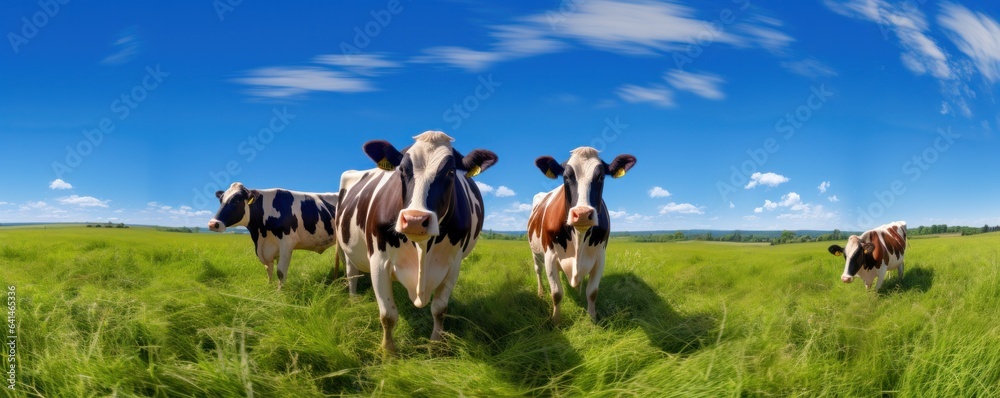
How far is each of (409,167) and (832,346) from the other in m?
4.50

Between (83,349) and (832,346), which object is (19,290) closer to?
(83,349)

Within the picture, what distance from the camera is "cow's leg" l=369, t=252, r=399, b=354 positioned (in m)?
5.31

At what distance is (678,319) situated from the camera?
20.7 feet

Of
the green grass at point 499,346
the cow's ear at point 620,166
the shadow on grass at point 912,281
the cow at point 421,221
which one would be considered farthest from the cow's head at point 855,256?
the cow at point 421,221

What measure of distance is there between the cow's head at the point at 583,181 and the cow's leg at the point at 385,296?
2170mm

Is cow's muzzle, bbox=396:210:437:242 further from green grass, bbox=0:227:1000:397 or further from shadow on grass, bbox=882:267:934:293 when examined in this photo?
shadow on grass, bbox=882:267:934:293

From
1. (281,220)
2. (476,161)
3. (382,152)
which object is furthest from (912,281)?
(281,220)

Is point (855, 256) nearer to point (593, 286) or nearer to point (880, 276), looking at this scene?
point (880, 276)

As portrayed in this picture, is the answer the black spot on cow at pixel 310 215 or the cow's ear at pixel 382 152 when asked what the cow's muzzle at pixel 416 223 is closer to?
the cow's ear at pixel 382 152

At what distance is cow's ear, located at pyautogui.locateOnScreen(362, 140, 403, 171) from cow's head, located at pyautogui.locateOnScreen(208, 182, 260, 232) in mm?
5371

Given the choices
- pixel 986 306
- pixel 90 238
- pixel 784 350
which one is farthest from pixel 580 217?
pixel 90 238

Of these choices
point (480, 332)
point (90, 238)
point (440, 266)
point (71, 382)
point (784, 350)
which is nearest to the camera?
point (71, 382)

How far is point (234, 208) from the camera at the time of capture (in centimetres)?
941

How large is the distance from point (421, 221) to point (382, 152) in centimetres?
129
